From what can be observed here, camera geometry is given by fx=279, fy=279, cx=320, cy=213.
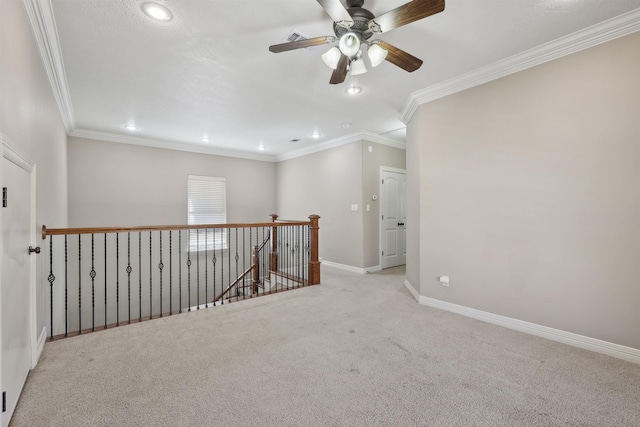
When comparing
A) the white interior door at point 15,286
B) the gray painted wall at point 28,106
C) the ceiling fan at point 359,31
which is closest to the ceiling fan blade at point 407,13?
the ceiling fan at point 359,31

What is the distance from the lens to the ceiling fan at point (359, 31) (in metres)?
1.67

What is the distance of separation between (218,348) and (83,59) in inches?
117

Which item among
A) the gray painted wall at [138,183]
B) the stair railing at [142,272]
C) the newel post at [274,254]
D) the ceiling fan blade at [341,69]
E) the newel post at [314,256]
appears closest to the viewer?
the ceiling fan blade at [341,69]

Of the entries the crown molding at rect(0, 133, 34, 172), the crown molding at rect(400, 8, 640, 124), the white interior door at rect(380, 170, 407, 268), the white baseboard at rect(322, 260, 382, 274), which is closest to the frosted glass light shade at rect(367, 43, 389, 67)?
the crown molding at rect(400, 8, 640, 124)

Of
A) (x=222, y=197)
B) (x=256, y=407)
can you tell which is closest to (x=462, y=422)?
(x=256, y=407)

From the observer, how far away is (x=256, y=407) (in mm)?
1708

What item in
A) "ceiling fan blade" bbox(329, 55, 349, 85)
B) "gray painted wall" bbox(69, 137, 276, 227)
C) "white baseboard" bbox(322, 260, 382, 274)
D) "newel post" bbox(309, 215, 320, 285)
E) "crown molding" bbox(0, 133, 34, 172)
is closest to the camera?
"crown molding" bbox(0, 133, 34, 172)

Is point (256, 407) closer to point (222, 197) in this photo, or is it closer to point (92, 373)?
point (92, 373)

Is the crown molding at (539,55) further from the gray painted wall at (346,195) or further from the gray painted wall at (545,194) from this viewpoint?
the gray painted wall at (346,195)

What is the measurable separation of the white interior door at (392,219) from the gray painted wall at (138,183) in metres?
3.29

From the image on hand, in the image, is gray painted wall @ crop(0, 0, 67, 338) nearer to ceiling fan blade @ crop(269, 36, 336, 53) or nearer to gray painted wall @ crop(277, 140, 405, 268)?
ceiling fan blade @ crop(269, 36, 336, 53)

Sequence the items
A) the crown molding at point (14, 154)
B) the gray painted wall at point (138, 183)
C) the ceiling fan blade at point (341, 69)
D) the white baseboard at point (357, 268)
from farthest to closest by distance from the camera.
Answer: the white baseboard at point (357, 268) < the gray painted wall at point (138, 183) < the ceiling fan blade at point (341, 69) < the crown molding at point (14, 154)

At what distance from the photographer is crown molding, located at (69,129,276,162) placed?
491 centimetres

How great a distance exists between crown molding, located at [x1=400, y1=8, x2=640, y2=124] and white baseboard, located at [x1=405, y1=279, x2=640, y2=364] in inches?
98.5
